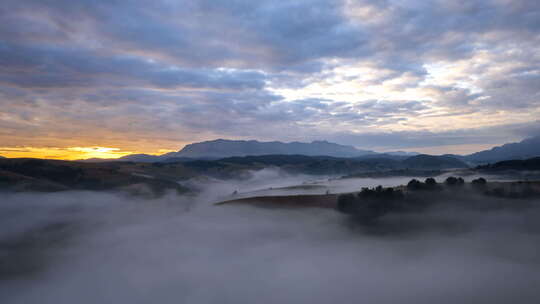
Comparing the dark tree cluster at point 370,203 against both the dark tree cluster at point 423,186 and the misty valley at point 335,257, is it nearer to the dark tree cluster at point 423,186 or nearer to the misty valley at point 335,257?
the misty valley at point 335,257

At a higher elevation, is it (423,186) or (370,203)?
(423,186)

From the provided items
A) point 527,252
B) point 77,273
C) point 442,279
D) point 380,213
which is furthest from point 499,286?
point 77,273

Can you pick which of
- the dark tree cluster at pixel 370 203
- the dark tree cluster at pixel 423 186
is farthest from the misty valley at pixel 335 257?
the dark tree cluster at pixel 423 186

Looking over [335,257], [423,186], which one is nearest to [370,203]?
[335,257]

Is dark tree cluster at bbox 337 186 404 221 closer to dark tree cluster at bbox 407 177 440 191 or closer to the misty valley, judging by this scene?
the misty valley

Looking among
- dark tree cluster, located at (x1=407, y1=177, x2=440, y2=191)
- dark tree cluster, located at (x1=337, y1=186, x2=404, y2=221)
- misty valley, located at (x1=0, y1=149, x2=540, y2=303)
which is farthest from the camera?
dark tree cluster, located at (x1=407, y1=177, x2=440, y2=191)

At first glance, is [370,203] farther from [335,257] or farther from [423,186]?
[423,186]

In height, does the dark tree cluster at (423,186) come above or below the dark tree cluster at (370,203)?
above

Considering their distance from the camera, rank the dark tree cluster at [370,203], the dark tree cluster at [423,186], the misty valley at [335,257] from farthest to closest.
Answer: the dark tree cluster at [423,186] → the dark tree cluster at [370,203] → the misty valley at [335,257]

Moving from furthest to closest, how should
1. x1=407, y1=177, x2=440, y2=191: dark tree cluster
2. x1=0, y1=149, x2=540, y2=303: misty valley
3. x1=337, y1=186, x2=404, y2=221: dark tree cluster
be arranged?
x1=407, y1=177, x2=440, y2=191: dark tree cluster < x1=337, y1=186, x2=404, y2=221: dark tree cluster < x1=0, y1=149, x2=540, y2=303: misty valley

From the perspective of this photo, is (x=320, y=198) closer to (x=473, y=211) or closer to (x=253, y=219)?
(x=253, y=219)

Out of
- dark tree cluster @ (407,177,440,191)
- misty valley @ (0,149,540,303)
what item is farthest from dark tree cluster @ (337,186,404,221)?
dark tree cluster @ (407,177,440,191)
